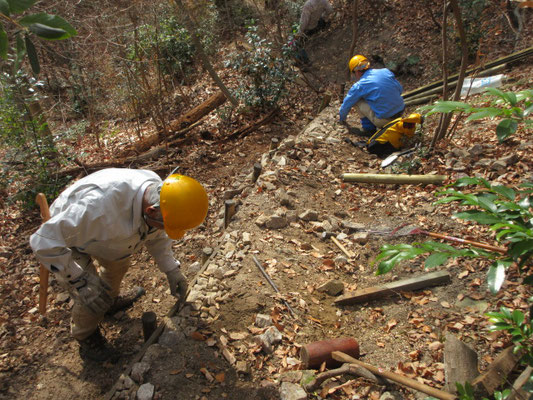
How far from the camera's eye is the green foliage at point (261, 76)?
7551 mm

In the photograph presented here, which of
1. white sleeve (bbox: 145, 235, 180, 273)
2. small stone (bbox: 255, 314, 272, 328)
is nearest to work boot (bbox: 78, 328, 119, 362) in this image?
white sleeve (bbox: 145, 235, 180, 273)

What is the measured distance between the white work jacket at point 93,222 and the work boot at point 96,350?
72 centimetres

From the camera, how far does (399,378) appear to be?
2320 mm

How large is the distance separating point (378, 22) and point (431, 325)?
30.7 feet

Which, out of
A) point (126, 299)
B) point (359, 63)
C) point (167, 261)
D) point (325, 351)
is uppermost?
point (359, 63)

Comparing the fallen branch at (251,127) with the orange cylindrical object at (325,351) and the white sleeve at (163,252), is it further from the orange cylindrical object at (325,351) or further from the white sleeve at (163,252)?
the orange cylindrical object at (325,351)

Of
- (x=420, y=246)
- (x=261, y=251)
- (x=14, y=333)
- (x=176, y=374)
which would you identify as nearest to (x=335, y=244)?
(x=261, y=251)

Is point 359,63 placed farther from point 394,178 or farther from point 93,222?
point 93,222

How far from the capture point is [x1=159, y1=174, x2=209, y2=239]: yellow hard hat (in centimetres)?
257

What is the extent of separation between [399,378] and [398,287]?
1009mm

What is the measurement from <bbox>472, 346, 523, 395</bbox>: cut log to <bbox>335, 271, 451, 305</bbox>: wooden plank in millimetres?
950

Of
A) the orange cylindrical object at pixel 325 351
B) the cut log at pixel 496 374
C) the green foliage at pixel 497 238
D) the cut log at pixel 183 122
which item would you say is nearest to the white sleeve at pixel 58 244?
the orange cylindrical object at pixel 325 351

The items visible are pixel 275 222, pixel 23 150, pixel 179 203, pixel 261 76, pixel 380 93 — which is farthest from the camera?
pixel 261 76

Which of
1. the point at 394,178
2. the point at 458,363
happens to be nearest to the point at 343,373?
the point at 458,363
